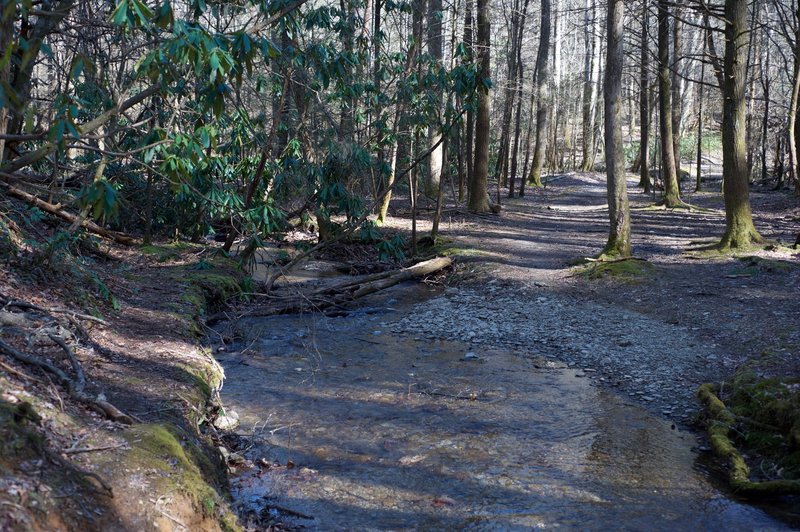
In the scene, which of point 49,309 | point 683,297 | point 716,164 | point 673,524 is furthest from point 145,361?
point 716,164

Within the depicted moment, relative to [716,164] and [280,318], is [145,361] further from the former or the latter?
[716,164]

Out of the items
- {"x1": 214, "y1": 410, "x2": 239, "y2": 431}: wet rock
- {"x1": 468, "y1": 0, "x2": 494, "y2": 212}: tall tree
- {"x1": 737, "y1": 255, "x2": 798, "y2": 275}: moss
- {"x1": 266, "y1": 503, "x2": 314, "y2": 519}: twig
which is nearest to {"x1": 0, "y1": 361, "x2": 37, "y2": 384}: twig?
{"x1": 266, "y1": 503, "x2": 314, "y2": 519}: twig

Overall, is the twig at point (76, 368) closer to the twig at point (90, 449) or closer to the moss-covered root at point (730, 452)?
the twig at point (90, 449)

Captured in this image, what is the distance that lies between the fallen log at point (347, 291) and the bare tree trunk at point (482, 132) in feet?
19.3

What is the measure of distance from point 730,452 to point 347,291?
24.3ft

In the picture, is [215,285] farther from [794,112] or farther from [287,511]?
[794,112]


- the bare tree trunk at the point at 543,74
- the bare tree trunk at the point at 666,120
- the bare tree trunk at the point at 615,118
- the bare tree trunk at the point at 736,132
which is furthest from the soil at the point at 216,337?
the bare tree trunk at the point at 543,74

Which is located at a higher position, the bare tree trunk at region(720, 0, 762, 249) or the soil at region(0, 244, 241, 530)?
the bare tree trunk at region(720, 0, 762, 249)

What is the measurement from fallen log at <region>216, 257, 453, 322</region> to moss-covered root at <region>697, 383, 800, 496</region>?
5.65m

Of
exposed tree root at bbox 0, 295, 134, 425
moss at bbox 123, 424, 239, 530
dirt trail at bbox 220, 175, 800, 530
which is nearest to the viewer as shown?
moss at bbox 123, 424, 239, 530

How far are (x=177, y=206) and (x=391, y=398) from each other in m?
8.35

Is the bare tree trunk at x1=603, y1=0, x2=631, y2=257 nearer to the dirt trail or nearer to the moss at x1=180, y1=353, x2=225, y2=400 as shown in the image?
the dirt trail

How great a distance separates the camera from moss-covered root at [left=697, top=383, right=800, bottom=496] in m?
5.10

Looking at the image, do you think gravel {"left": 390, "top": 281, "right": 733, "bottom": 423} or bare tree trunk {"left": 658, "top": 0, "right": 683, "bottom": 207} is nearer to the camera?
gravel {"left": 390, "top": 281, "right": 733, "bottom": 423}
